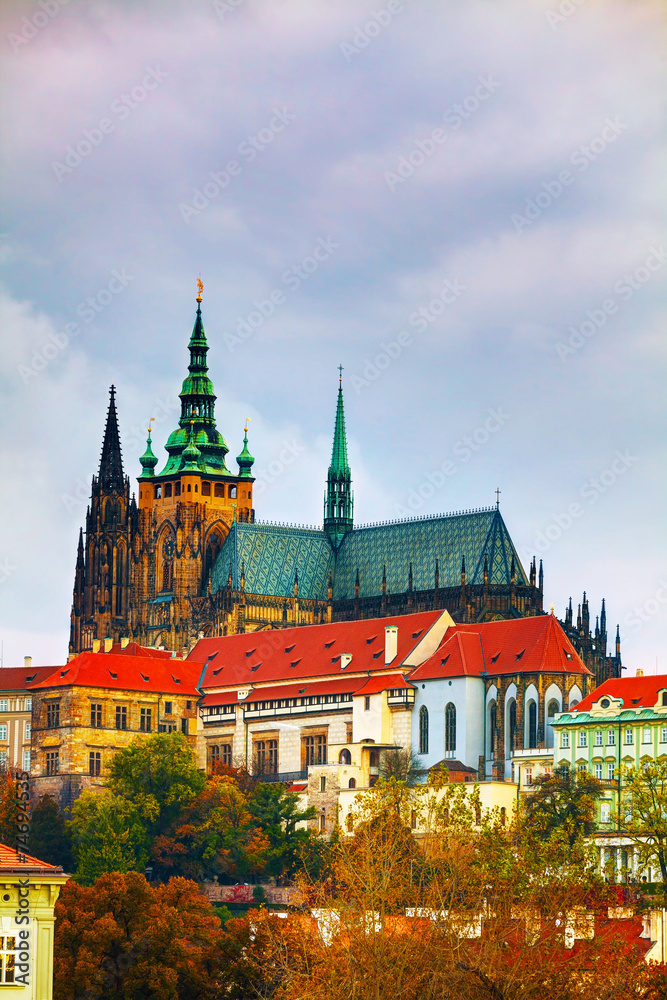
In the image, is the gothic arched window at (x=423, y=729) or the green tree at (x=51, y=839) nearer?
the green tree at (x=51, y=839)

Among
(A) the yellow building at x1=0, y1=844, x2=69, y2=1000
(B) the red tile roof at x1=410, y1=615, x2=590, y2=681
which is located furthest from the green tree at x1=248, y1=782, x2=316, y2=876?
(A) the yellow building at x1=0, y1=844, x2=69, y2=1000

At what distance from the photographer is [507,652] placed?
152 m

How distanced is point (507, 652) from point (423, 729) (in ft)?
23.1

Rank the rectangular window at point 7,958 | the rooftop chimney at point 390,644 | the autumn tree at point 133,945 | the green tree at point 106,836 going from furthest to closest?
the rooftop chimney at point 390,644, the green tree at point 106,836, the autumn tree at point 133,945, the rectangular window at point 7,958

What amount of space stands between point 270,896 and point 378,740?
17956 mm

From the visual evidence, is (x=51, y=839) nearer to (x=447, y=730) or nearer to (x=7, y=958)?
(x=447, y=730)

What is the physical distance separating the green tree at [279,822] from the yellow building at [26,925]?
72211mm

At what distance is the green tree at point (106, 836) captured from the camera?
5354 inches

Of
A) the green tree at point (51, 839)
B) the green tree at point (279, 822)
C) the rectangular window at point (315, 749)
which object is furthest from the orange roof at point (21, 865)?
the rectangular window at point (315, 749)

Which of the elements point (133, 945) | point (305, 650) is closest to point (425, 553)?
point (305, 650)

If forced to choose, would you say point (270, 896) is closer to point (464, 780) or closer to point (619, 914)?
point (464, 780)

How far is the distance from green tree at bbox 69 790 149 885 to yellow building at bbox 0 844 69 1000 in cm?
6881

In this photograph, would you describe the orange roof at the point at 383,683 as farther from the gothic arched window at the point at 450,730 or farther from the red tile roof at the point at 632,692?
the red tile roof at the point at 632,692

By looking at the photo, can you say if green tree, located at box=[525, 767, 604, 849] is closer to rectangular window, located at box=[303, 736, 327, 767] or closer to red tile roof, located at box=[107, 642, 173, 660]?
rectangular window, located at box=[303, 736, 327, 767]
